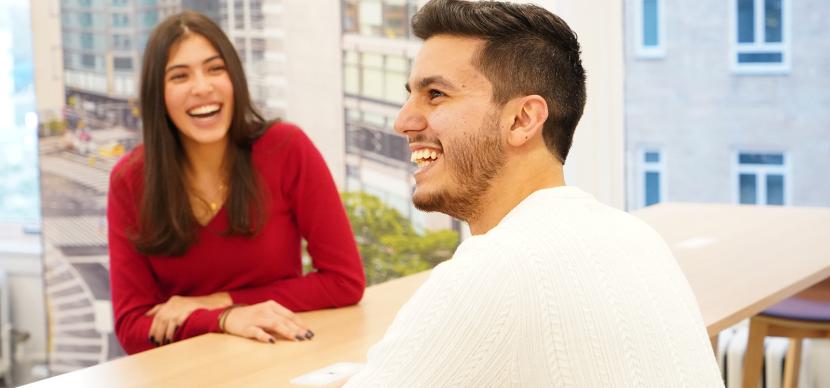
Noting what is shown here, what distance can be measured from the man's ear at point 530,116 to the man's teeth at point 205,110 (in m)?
1.28

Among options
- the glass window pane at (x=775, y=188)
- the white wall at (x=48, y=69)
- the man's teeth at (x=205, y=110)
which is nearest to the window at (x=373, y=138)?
the white wall at (x=48, y=69)

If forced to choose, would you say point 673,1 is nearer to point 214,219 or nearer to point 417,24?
point 214,219

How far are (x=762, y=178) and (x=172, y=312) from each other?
8.52 ft

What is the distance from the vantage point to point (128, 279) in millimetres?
2480

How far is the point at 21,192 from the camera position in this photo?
15.7ft

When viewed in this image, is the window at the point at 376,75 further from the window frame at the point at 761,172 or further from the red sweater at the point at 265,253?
the red sweater at the point at 265,253

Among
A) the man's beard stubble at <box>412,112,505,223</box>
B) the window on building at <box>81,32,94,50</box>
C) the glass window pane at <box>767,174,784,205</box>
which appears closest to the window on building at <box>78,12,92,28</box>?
the window on building at <box>81,32,94,50</box>

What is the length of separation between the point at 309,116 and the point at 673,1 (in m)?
1.53

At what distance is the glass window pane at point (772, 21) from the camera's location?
4020mm

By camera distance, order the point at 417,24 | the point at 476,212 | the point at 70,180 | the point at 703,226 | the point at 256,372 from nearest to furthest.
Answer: the point at 476,212 < the point at 417,24 < the point at 256,372 < the point at 703,226 < the point at 70,180

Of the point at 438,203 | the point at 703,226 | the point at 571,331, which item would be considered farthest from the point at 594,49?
the point at 571,331

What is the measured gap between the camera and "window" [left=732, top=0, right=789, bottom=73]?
13.2 feet

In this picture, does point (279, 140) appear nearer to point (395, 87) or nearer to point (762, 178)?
point (395, 87)

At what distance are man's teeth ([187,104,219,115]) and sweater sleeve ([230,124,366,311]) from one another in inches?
7.7
